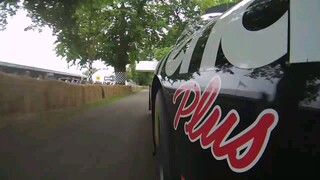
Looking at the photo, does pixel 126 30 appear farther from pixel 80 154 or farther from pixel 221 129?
pixel 221 129

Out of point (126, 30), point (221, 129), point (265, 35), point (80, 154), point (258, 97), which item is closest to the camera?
point (258, 97)

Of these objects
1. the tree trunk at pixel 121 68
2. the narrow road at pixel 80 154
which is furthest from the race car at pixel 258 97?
the tree trunk at pixel 121 68

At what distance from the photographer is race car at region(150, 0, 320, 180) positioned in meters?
1.32

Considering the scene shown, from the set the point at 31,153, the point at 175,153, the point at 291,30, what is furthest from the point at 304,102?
the point at 31,153

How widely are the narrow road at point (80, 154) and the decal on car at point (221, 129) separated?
272cm

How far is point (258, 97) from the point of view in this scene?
4.96ft

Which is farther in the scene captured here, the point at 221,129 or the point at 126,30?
the point at 126,30

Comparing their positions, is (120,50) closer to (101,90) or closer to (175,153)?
(101,90)

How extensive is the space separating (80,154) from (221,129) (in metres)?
4.68

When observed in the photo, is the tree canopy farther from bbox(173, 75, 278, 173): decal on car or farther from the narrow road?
bbox(173, 75, 278, 173): decal on car

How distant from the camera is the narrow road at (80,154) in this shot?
489 cm

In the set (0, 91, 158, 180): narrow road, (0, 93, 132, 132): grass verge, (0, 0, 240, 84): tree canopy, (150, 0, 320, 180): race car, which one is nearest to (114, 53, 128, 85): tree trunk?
(0, 0, 240, 84): tree canopy

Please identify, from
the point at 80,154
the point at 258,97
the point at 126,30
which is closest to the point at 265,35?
the point at 258,97

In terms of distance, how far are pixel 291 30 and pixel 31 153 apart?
5.45m
